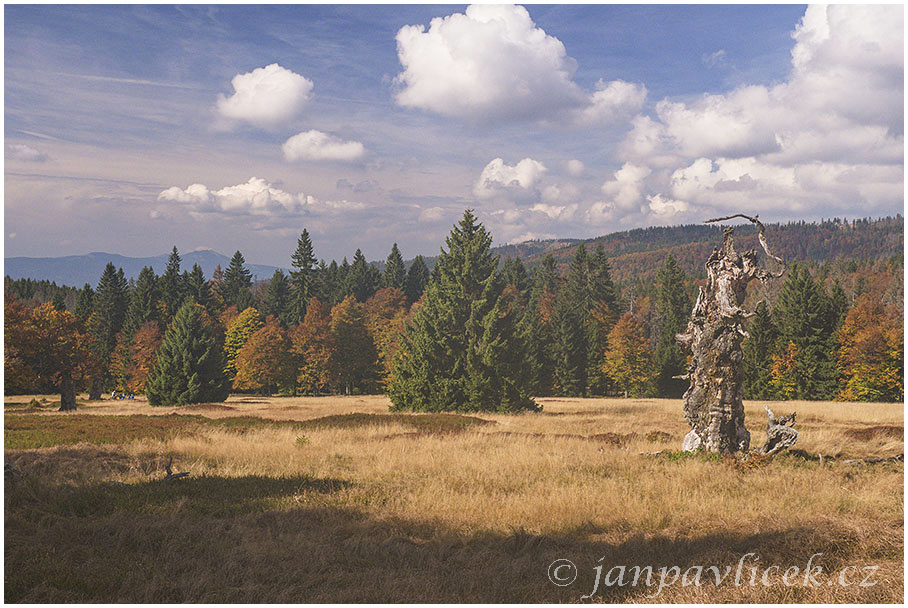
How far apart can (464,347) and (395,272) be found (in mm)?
71468

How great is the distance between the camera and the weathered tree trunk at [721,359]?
14.5 metres

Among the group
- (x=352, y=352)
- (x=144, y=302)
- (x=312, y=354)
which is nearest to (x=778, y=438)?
(x=312, y=354)

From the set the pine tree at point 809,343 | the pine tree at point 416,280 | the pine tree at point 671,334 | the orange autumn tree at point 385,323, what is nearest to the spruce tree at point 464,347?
the pine tree at point 671,334

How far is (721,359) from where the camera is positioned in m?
14.6

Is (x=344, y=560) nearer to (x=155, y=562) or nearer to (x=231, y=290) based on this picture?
(x=155, y=562)

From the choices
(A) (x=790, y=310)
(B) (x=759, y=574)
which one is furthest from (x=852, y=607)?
(A) (x=790, y=310)

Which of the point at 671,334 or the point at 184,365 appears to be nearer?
the point at 184,365

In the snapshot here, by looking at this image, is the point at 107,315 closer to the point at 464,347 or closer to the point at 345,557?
the point at 464,347

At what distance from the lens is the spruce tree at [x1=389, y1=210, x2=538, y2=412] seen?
33.4 m

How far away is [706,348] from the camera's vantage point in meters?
14.8

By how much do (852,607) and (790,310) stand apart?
2297 inches

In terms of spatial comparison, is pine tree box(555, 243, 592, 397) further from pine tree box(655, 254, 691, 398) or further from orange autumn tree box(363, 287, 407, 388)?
orange autumn tree box(363, 287, 407, 388)

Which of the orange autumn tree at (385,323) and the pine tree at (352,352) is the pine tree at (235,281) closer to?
the orange autumn tree at (385,323)

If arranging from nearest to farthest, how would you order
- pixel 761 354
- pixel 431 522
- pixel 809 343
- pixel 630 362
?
pixel 431 522
pixel 809 343
pixel 761 354
pixel 630 362
